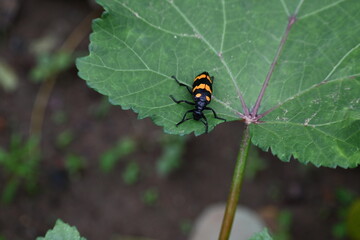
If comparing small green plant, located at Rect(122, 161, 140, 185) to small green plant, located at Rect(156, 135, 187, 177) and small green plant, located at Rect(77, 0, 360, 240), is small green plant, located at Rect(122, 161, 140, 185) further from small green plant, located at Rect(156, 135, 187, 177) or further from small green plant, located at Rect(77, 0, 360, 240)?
small green plant, located at Rect(77, 0, 360, 240)

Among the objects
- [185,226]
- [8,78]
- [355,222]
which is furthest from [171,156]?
[8,78]

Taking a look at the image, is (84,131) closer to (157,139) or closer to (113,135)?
(113,135)

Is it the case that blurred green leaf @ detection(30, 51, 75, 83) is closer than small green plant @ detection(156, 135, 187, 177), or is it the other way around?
small green plant @ detection(156, 135, 187, 177)

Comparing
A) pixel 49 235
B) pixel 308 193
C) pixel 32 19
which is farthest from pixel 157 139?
pixel 49 235

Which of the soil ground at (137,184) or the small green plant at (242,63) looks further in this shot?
the soil ground at (137,184)

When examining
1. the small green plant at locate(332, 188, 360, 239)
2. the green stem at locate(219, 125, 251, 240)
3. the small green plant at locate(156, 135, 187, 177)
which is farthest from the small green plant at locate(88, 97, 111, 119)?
the green stem at locate(219, 125, 251, 240)

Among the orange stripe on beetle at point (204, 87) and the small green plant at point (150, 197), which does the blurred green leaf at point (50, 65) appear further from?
the orange stripe on beetle at point (204, 87)

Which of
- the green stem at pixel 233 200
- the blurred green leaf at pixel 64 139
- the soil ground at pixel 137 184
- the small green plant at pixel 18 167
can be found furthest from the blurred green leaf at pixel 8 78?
the green stem at pixel 233 200
